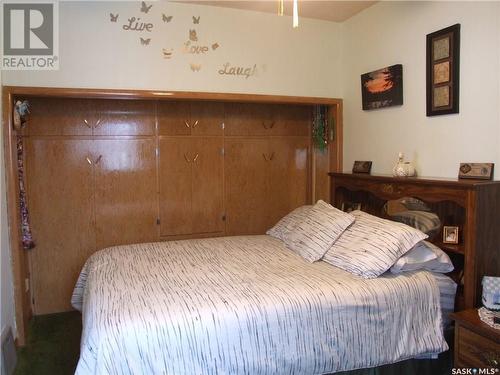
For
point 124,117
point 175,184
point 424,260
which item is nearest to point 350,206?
point 424,260

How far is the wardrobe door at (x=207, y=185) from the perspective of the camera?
346 cm

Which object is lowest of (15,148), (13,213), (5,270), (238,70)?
(5,270)

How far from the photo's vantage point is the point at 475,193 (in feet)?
6.28

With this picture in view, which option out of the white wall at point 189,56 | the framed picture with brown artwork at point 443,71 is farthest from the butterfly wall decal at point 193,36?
the framed picture with brown artwork at point 443,71

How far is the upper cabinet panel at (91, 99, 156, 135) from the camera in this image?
3.17 meters

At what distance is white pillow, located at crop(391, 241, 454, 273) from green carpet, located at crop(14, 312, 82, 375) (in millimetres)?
2170

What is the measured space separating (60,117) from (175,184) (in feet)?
3.66

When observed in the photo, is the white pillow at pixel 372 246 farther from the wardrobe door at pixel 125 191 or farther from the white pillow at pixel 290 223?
the wardrobe door at pixel 125 191

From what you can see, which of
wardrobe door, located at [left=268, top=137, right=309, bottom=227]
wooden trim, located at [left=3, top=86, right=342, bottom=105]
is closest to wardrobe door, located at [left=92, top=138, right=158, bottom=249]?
wooden trim, located at [left=3, top=86, right=342, bottom=105]

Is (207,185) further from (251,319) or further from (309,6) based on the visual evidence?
(251,319)

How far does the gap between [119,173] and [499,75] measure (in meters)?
2.86

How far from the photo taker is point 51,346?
2.67 m

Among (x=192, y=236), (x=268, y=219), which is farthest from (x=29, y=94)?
(x=268, y=219)

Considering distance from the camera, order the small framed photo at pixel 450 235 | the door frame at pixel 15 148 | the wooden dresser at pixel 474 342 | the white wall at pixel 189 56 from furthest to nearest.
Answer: the white wall at pixel 189 56 → the door frame at pixel 15 148 → the small framed photo at pixel 450 235 → the wooden dresser at pixel 474 342
